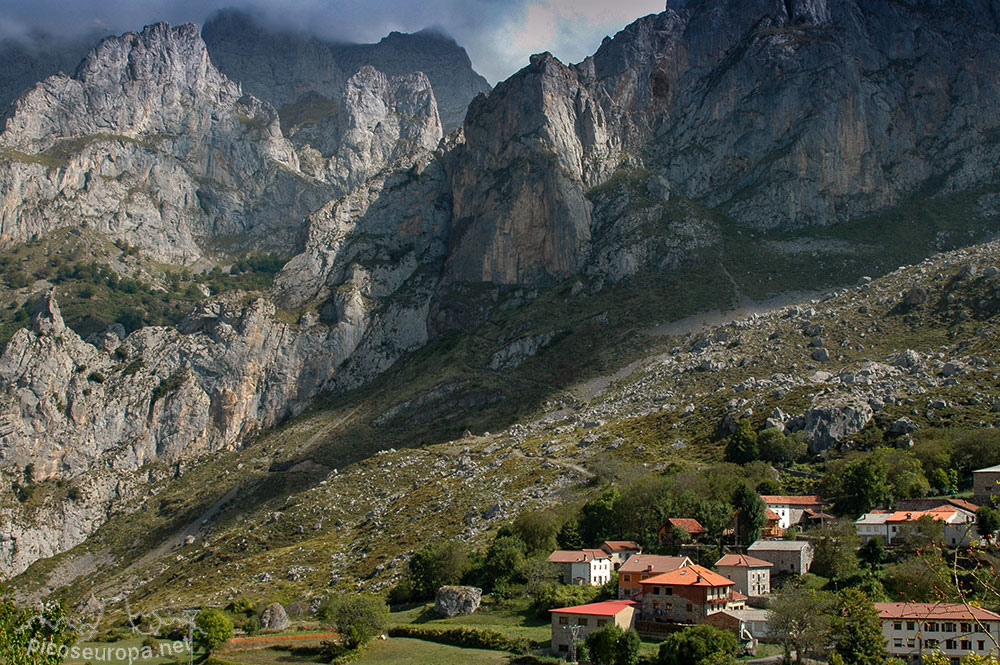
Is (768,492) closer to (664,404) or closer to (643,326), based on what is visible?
(664,404)

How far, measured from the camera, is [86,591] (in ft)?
422

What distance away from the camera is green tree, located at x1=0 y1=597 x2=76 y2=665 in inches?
1187

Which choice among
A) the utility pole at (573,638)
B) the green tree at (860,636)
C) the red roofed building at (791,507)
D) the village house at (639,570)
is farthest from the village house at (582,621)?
the red roofed building at (791,507)

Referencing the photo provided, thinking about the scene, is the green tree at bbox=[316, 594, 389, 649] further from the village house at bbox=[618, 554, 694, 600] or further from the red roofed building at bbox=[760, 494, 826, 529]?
the red roofed building at bbox=[760, 494, 826, 529]

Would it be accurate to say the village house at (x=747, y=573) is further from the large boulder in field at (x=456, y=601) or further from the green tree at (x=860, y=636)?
the large boulder in field at (x=456, y=601)

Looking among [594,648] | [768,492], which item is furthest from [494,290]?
[594,648]

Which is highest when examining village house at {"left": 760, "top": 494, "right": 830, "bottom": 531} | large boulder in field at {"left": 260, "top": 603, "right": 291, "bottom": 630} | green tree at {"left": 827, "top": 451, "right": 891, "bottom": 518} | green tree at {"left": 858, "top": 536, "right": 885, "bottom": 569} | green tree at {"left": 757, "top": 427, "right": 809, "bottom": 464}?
green tree at {"left": 757, "top": 427, "right": 809, "bottom": 464}

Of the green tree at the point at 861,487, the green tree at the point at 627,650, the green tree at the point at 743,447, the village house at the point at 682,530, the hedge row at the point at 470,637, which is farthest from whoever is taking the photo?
the green tree at the point at 743,447

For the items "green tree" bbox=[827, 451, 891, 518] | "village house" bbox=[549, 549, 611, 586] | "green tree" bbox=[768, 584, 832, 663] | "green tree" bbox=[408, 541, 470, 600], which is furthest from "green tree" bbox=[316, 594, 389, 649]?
"green tree" bbox=[827, 451, 891, 518]

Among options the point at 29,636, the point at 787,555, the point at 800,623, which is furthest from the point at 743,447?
the point at 29,636

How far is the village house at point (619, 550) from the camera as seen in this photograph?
71.3m

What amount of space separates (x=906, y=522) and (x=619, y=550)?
19.5m

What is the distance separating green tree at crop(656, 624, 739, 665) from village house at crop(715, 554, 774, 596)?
33.6ft

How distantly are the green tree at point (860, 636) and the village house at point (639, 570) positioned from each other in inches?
537
